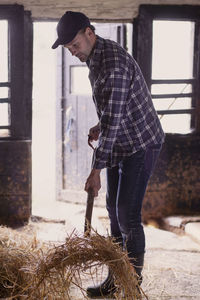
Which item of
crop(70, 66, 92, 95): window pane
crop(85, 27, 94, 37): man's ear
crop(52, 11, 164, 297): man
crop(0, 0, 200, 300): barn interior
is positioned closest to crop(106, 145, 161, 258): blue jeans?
crop(52, 11, 164, 297): man

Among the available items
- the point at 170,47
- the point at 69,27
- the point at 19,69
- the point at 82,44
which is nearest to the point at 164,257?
the point at 82,44

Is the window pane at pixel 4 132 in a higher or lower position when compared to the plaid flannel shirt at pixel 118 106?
lower

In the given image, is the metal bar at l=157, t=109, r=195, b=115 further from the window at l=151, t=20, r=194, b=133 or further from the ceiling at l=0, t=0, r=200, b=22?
the ceiling at l=0, t=0, r=200, b=22

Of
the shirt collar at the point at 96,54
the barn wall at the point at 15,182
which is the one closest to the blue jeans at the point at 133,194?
the shirt collar at the point at 96,54

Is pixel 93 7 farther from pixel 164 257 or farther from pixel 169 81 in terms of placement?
pixel 164 257

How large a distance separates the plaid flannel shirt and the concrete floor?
1.74 feet

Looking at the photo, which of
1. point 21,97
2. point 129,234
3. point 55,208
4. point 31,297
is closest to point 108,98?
point 129,234

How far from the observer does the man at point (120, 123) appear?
2344mm

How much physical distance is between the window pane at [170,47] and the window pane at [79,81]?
3.33 feet

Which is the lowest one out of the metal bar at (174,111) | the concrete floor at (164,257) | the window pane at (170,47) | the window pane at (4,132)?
the concrete floor at (164,257)

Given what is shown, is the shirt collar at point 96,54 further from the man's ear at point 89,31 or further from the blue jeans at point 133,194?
the blue jeans at point 133,194

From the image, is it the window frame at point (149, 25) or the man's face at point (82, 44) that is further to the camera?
the window frame at point (149, 25)

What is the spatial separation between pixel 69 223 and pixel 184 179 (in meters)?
1.42

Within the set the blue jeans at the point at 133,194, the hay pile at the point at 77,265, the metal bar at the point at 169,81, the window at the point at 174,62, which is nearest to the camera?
the hay pile at the point at 77,265
